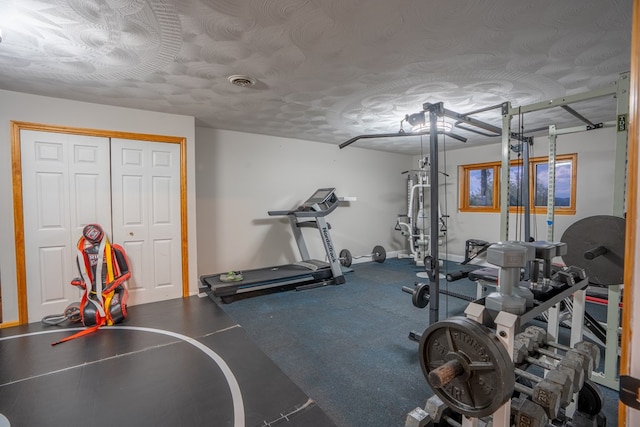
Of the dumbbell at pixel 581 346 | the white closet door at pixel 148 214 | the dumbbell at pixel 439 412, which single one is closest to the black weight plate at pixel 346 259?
the white closet door at pixel 148 214

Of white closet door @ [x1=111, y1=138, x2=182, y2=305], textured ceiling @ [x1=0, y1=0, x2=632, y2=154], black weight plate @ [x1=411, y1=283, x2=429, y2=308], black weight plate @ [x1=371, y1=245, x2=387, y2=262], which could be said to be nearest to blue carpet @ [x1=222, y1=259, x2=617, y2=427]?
black weight plate @ [x1=411, y1=283, x2=429, y2=308]

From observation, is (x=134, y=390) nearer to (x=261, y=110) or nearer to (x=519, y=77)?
(x=261, y=110)

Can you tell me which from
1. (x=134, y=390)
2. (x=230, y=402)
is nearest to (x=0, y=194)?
(x=134, y=390)

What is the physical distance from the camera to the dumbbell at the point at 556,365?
1166mm

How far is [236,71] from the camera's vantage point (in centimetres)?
246

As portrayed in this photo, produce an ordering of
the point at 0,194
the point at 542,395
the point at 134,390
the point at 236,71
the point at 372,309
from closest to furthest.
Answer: the point at 542,395
the point at 134,390
the point at 236,71
the point at 0,194
the point at 372,309

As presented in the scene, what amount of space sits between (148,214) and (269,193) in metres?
1.87

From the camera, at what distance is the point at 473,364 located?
0.97 meters

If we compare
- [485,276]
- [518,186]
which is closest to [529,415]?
[485,276]

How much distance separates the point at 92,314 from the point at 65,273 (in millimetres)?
660

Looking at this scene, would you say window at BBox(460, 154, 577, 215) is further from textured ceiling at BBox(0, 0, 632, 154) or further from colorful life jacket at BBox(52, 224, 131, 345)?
colorful life jacket at BBox(52, 224, 131, 345)

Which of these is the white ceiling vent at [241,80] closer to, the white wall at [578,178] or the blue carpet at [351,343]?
the blue carpet at [351,343]

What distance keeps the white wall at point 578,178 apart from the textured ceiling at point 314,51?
1142mm

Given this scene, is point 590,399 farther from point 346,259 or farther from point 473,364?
point 346,259
